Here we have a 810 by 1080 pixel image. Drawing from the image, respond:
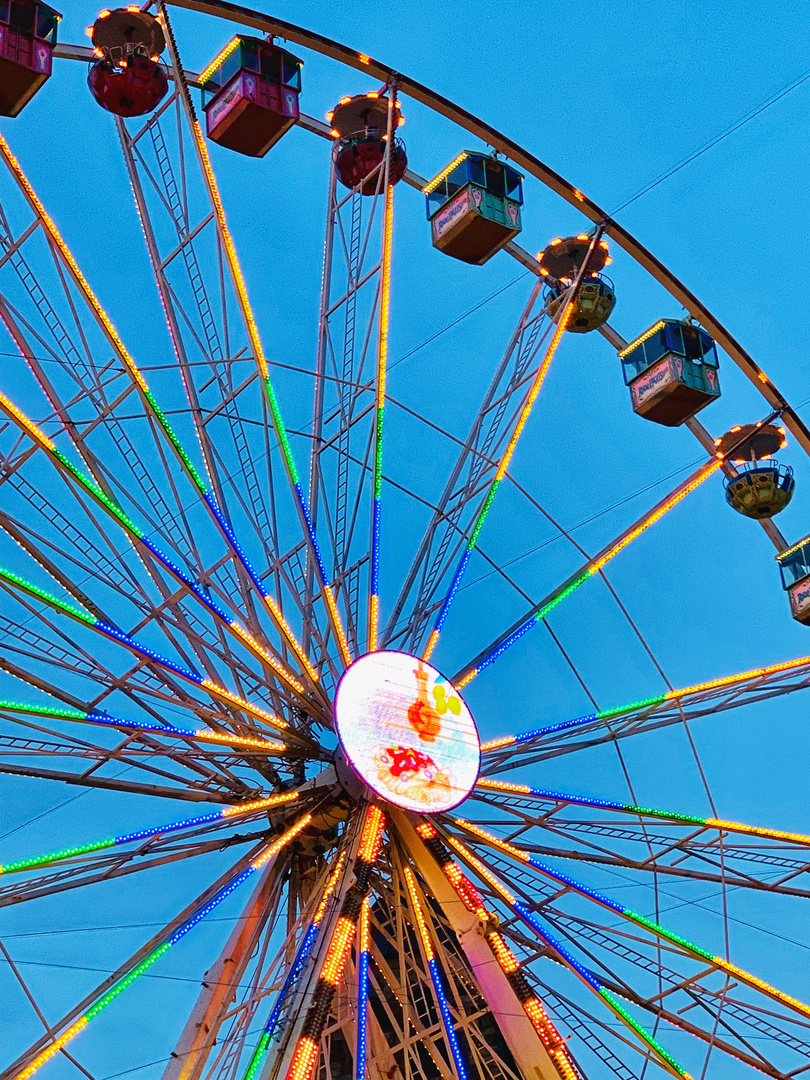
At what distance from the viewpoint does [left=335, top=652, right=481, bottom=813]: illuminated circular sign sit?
12.9m

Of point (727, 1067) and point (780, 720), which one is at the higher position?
point (780, 720)

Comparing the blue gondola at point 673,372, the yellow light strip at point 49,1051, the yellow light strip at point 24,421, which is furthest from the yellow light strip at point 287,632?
the blue gondola at point 673,372

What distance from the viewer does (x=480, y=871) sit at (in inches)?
527

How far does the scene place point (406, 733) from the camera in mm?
13234

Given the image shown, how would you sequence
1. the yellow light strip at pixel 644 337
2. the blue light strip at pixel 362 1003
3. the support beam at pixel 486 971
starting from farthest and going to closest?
the yellow light strip at pixel 644 337 → the support beam at pixel 486 971 → the blue light strip at pixel 362 1003

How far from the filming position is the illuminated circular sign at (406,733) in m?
12.9

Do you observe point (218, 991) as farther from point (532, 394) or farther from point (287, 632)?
point (532, 394)

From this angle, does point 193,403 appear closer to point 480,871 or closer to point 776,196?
point 480,871

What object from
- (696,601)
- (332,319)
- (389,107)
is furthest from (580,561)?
(389,107)

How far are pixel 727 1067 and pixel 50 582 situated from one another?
20.7 meters

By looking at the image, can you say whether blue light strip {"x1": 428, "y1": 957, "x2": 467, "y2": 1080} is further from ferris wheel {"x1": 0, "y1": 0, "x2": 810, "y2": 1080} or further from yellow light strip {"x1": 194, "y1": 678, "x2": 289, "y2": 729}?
yellow light strip {"x1": 194, "y1": 678, "x2": 289, "y2": 729}

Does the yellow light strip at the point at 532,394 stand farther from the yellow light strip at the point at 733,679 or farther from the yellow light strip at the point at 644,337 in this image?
A: the yellow light strip at the point at 733,679

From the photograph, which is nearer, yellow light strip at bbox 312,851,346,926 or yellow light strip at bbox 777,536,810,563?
yellow light strip at bbox 312,851,346,926

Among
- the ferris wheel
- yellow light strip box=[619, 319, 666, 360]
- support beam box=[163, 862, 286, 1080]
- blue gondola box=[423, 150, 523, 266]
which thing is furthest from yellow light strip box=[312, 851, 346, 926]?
yellow light strip box=[619, 319, 666, 360]
